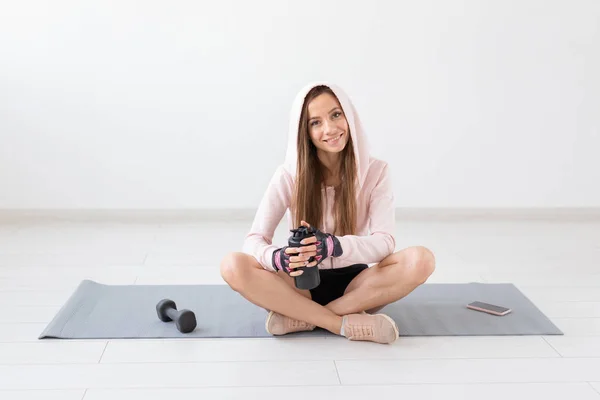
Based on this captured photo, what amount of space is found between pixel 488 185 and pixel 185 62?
1632 mm

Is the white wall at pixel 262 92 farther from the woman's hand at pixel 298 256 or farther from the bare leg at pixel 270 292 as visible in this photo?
the woman's hand at pixel 298 256

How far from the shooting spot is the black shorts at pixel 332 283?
2344 millimetres

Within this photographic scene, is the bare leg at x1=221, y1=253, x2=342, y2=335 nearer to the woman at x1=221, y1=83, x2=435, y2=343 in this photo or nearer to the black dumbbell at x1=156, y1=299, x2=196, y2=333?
the woman at x1=221, y1=83, x2=435, y2=343

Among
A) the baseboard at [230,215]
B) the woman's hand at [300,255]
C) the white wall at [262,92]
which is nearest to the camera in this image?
the woman's hand at [300,255]

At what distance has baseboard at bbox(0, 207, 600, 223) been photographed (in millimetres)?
3969

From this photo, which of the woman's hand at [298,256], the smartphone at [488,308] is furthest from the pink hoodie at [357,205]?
the smartphone at [488,308]

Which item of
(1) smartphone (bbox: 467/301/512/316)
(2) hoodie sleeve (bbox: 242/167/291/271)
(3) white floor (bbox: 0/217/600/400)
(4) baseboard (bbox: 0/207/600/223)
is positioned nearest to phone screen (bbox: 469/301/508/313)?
(1) smartphone (bbox: 467/301/512/316)

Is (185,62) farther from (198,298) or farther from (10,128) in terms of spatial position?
(198,298)

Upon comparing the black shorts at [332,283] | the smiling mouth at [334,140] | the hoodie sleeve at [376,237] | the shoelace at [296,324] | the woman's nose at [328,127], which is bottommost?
the shoelace at [296,324]

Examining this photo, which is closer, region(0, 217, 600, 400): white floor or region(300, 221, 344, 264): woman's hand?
region(0, 217, 600, 400): white floor

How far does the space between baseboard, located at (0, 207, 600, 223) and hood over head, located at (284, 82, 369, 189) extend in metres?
1.76

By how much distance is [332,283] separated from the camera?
2.36 metres

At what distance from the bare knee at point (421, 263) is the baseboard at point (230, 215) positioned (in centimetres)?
187

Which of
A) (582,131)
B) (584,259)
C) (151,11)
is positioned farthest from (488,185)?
(151,11)
